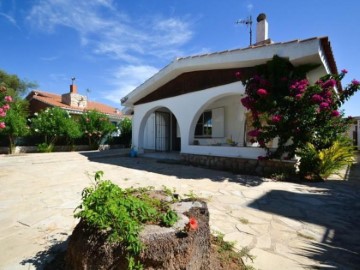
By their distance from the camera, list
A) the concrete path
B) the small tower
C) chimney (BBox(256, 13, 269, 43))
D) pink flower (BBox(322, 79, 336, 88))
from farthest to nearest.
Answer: the small tower
chimney (BBox(256, 13, 269, 43))
pink flower (BBox(322, 79, 336, 88))
the concrete path

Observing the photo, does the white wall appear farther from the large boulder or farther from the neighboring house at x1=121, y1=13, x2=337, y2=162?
the large boulder

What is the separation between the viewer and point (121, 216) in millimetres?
1981

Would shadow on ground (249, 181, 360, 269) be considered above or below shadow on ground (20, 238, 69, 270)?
above

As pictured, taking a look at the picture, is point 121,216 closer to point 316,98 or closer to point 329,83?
point 316,98

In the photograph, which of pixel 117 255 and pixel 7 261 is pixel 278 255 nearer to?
pixel 117 255

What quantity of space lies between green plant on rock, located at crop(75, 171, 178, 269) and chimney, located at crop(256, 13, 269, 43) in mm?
10625

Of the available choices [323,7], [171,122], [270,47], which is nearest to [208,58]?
[270,47]

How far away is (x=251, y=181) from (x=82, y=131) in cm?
1392

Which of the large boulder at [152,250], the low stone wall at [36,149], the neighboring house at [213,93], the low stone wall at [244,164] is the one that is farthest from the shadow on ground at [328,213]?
the low stone wall at [36,149]

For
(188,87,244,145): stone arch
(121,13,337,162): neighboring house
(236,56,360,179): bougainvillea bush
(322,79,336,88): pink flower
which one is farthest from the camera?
(188,87,244,145): stone arch

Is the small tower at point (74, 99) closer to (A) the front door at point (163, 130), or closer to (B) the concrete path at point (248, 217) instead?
(A) the front door at point (163, 130)

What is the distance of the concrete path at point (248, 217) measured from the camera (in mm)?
2715

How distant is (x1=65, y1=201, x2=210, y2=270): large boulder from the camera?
1.88 m

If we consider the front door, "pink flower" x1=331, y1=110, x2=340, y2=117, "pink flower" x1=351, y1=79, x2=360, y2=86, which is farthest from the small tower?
"pink flower" x1=351, y1=79, x2=360, y2=86
